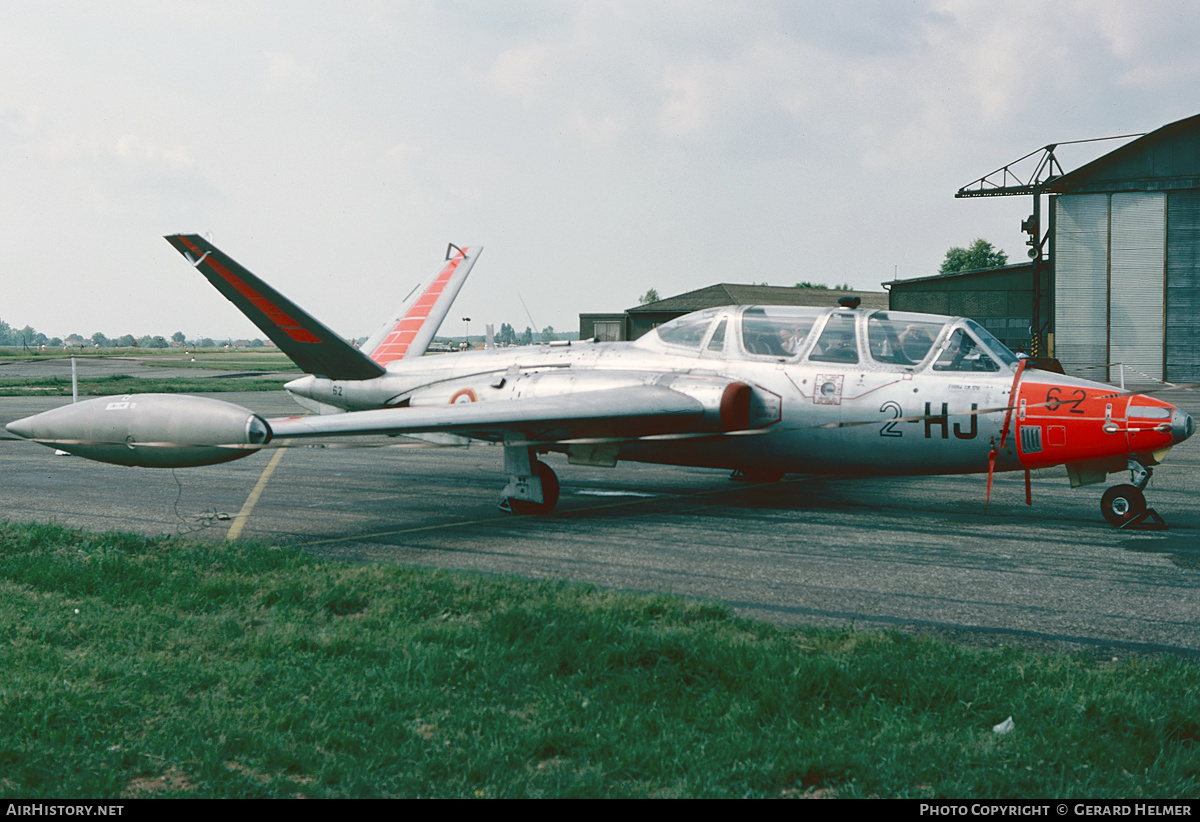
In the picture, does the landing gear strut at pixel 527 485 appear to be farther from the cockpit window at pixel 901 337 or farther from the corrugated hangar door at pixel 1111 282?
the corrugated hangar door at pixel 1111 282

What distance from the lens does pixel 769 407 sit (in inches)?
432

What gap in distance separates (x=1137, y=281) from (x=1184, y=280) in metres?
1.70

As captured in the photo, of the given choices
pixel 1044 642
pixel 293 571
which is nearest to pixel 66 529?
pixel 293 571

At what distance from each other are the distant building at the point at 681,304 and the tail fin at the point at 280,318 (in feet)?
158

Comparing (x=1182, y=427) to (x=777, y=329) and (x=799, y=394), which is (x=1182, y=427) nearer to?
(x=799, y=394)

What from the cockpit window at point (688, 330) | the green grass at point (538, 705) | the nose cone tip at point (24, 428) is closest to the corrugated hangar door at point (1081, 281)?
the cockpit window at point (688, 330)

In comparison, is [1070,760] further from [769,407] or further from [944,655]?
[769,407]

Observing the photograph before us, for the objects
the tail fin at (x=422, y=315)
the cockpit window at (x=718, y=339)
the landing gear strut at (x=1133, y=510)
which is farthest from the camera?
the tail fin at (x=422, y=315)

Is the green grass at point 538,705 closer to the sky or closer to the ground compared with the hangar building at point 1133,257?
closer to the ground

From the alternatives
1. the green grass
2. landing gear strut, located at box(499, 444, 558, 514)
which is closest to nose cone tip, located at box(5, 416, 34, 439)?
the green grass

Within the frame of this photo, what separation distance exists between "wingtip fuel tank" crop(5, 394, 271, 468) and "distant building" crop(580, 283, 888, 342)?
53.4m

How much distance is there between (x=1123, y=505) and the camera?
32.2 feet

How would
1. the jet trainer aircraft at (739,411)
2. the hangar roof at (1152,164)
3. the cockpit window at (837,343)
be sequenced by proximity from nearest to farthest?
the jet trainer aircraft at (739,411)
the cockpit window at (837,343)
the hangar roof at (1152,164)

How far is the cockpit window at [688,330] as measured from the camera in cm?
1200
